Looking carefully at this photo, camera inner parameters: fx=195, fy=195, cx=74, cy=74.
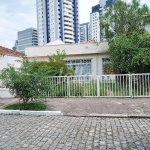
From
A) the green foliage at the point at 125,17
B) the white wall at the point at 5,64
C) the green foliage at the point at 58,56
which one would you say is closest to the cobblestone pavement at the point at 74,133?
the white wall at the point at 5,64

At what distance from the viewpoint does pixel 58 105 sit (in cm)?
882

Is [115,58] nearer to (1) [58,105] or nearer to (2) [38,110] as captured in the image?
(1) [58,105]

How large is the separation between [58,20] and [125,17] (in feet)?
245

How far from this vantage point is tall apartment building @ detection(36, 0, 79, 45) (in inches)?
3479

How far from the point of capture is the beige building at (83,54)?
1963 centimetres

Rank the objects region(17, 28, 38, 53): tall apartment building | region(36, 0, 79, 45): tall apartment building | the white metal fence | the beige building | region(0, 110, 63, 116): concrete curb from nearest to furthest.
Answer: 1. region(0, 110, 63, 116): concrete curb
2. the white metal fence
3. the beige building
4. region(36, 0, 79, 45): tall apartment building
5. region(17, 28, 38, 53): tall apartment building

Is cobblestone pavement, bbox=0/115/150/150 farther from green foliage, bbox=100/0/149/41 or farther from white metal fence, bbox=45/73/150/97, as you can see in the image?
green foliage, bbox=100/0/149/41

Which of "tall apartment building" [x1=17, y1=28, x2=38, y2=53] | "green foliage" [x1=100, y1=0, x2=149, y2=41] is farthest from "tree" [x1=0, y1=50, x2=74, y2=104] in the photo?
"tall apartment building" [x1=17, y1=28, x2=38, y2=53]

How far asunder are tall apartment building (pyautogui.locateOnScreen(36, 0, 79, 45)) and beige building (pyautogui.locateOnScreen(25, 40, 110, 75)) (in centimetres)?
6709

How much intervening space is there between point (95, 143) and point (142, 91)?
22.8 ft

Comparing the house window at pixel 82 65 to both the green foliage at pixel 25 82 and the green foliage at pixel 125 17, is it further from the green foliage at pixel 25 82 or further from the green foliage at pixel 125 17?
the green foliage at pixel 25 82

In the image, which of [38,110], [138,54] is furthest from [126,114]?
[138,54]

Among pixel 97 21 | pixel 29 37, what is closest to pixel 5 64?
pixel 97 21

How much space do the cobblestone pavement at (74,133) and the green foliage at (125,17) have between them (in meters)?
12.6
